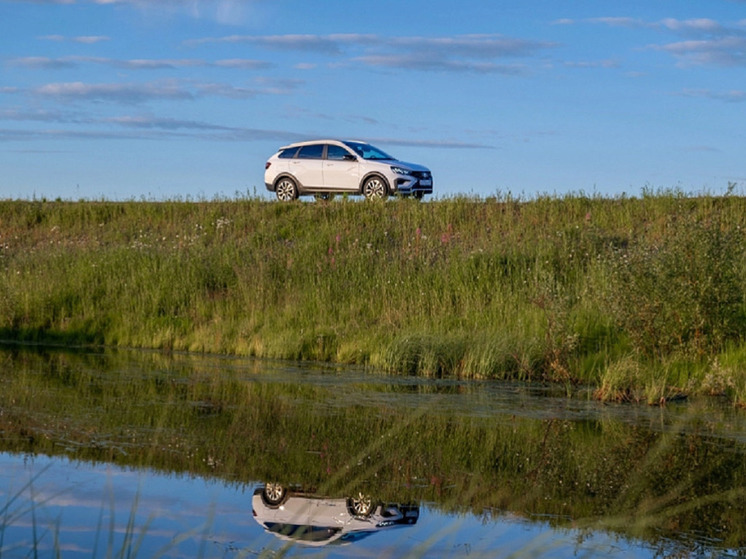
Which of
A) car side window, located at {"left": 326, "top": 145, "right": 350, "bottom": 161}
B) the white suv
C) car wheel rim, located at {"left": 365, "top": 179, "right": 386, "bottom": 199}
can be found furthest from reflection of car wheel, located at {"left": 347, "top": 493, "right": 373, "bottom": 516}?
car side window, located at {"left": 326, "top": 145, "right": 350, "bottom": 161}

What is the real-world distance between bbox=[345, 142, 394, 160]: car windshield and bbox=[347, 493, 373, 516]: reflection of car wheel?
21736mm

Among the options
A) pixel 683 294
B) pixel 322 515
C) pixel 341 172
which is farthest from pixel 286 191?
pixel 322 515

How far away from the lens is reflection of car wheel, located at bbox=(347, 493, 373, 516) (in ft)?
25.7

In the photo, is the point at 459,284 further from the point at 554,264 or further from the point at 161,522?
the point at 161,522

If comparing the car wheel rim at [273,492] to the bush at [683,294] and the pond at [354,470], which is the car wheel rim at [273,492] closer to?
the pond at [354,470]

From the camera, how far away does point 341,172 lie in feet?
97.1

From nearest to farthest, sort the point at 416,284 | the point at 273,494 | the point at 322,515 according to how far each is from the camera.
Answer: the point at 322,515 → the point at 273,494 → the point at 416,284

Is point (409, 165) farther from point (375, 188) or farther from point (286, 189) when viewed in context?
point (286, 189)


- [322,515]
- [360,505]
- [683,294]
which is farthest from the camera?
[683,294]

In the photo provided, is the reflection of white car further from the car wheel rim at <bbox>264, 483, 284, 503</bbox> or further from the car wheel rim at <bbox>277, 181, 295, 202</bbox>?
A: the car wheel rim at <bbox>277, 181, 295, 202</bbox>

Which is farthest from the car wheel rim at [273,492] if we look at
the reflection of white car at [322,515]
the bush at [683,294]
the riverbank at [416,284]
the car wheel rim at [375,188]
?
the car wheel rim at [375,188]

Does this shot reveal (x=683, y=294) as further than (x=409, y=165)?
No

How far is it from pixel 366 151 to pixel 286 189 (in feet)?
8.52

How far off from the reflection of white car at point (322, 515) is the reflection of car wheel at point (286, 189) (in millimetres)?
22390
